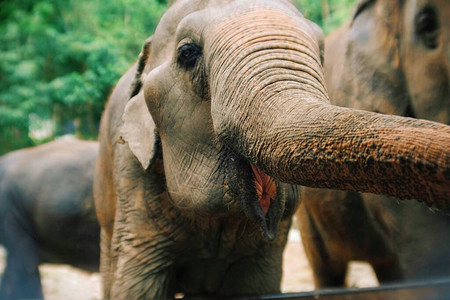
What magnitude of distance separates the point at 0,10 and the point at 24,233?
1.67 meters

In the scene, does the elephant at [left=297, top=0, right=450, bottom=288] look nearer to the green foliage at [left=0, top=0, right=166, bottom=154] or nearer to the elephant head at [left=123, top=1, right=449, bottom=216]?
the elephant head at [left=123, top=1, right=449, bottom=216]

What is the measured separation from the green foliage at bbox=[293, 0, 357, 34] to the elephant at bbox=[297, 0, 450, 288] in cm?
410

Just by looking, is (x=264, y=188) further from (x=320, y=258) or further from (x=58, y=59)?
(x=58, y=59)

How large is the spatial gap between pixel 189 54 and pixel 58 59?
3.56 m

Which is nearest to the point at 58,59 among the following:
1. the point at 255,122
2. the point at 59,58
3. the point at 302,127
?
the point at 59,58

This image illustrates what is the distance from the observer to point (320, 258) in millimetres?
2781

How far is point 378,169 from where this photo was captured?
2.81ft

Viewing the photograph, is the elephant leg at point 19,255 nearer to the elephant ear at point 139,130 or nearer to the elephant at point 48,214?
the elephant at point 48,214

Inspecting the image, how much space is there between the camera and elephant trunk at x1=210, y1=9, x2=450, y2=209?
0.80 m

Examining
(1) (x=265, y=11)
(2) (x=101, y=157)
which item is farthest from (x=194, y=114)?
(2) (x=101, y=157)

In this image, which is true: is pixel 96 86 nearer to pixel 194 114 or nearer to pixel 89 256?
pixel 89 256

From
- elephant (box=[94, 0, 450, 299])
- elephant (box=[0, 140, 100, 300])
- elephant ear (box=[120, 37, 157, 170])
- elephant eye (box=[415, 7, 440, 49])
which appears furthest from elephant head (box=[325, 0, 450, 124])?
elephant (box=[0, 140, 100, 300])

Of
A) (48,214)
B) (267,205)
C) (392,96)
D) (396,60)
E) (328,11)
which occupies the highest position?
(328,11)

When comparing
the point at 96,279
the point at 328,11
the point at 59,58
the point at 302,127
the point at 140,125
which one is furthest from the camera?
the point at 328,11
